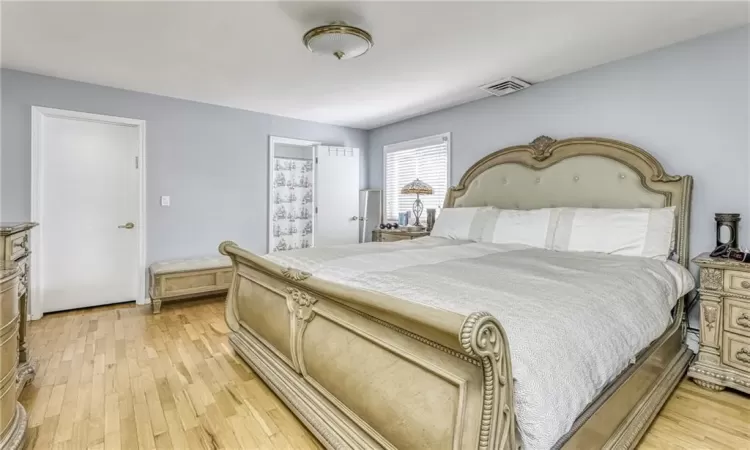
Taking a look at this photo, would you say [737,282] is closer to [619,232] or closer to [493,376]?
[619,232]

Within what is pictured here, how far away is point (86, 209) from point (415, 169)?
149 inches

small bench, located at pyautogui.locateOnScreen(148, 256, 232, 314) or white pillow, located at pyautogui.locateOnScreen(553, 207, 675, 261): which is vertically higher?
white pillow, located at pyautogui.locateOnScreen(553, 207, 675, 261)

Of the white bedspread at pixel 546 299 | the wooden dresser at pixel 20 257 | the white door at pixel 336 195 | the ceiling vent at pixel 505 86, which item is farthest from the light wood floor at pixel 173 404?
the ceiling vent at pixel 505 86

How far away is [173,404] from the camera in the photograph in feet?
6.32

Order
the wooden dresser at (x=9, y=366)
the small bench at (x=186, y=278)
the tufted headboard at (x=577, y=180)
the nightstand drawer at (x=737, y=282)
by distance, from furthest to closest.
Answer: the small bench at (x=186, y=278)
the tufted headboard at (x=577, y=180)
the nightstand drawer at (x=737, y=282)
the wooden dresser at (x=9, y=366)

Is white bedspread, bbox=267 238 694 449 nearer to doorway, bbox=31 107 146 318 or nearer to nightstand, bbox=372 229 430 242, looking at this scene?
nightstand, bbox=372 229 430 242

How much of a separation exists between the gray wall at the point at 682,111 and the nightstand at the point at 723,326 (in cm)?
51

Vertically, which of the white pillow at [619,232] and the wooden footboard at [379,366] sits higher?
the white pillow at [619,232]

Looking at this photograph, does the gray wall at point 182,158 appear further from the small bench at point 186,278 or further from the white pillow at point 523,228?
the white pillow at point 523,228

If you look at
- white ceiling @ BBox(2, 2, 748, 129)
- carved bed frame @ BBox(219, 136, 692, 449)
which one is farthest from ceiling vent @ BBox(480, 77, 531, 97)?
carved bed frame @ BBox(219, 136, 692, 449)

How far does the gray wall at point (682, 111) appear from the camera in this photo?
2371 millimetres

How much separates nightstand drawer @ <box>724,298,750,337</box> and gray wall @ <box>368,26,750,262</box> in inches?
21.8

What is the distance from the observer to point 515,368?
995mm

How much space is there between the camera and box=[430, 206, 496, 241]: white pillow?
10.7ft
